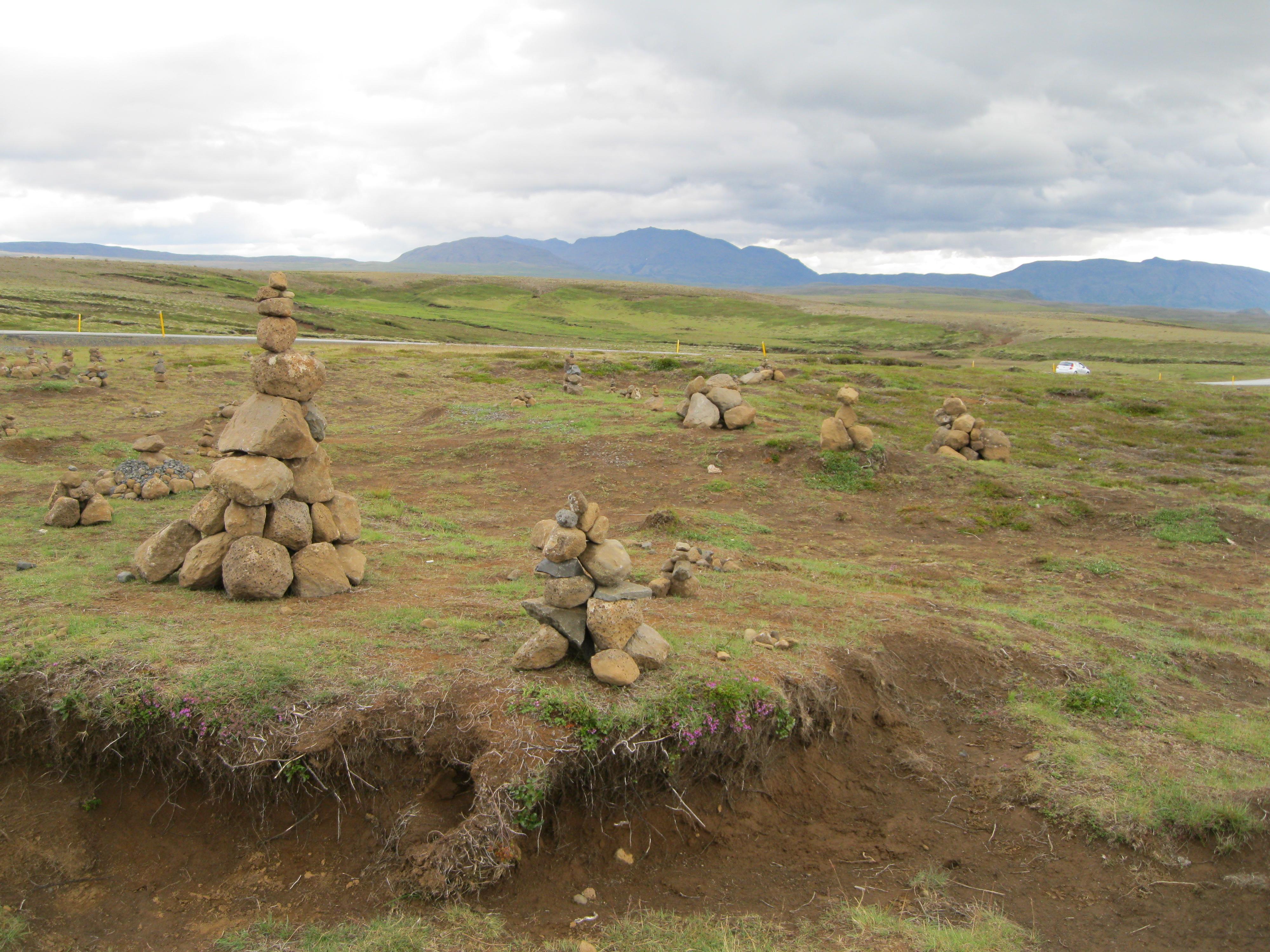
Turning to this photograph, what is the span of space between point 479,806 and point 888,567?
991 cm

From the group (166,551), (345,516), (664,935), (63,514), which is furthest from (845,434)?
(63,514)

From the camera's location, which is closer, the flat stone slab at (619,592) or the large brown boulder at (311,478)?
the flat stone slab at (619,592)

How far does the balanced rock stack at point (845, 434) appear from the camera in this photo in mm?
21266

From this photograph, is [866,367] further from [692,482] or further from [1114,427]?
[692,482]

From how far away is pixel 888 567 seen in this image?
14.6 meters

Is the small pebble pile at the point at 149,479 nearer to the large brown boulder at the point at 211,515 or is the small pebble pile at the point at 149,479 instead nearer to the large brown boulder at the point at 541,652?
the large brown boulder at the point at 211,515

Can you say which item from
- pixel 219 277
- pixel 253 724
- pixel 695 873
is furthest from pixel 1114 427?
pixel 219 277

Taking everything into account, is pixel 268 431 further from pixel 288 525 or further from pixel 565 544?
pixel 565 544

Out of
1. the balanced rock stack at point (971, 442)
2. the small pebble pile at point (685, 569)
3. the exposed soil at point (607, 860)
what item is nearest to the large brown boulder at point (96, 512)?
the exposed soil at point (607, 860)

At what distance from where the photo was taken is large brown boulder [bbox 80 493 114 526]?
12828 mm

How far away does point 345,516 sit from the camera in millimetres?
11219

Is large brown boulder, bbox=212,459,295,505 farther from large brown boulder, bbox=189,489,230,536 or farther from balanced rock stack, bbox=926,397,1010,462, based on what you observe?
balanced rock stack, bbox=926,397,1010,462

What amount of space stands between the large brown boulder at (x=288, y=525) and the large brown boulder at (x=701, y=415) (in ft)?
51.7

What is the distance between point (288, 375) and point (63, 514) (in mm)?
5465
